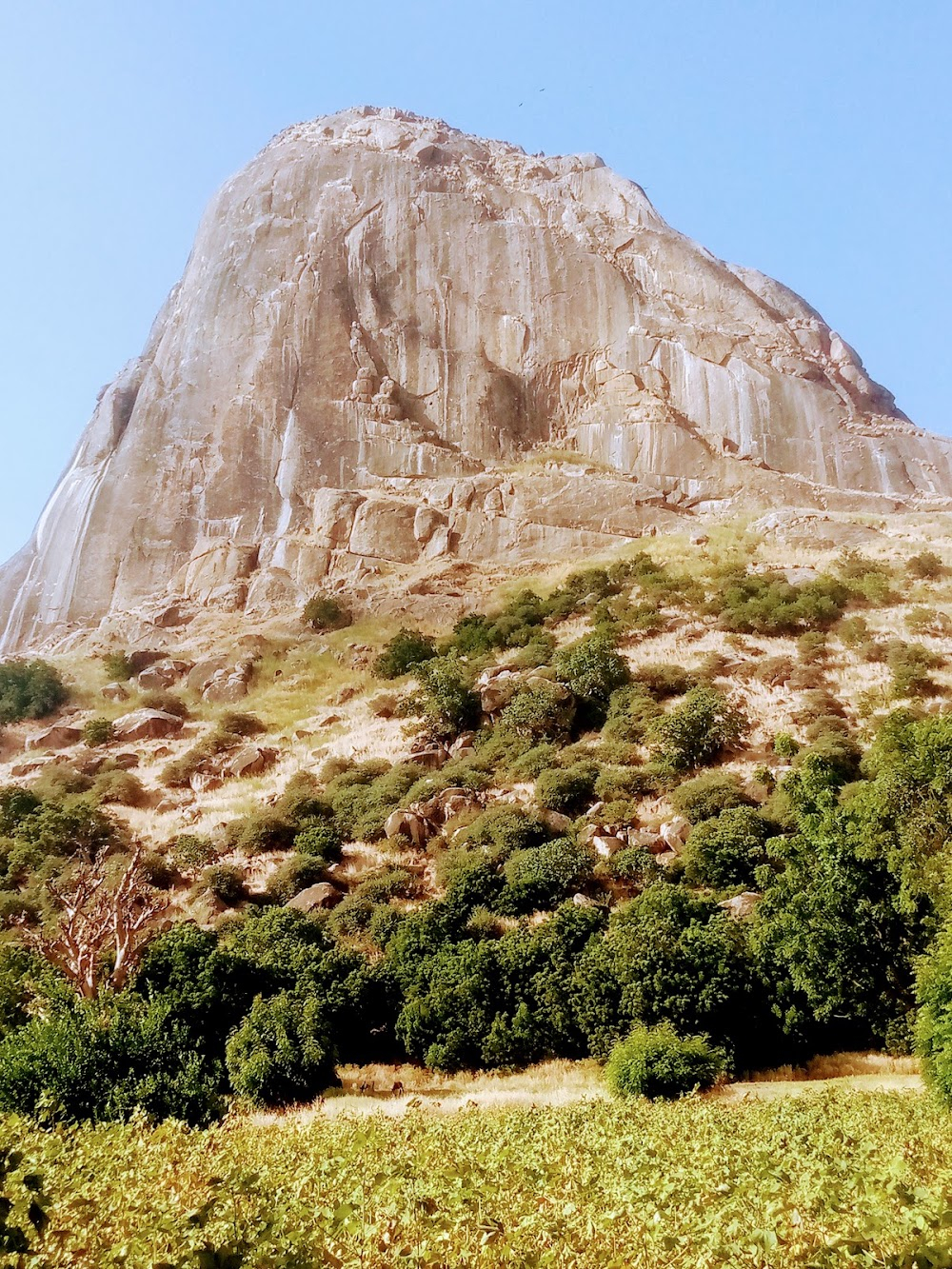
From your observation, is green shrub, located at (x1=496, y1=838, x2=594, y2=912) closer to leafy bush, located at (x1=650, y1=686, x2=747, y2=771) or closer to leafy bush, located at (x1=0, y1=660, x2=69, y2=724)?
leafy bush, located at (x1=650, y1=686, x2=747, y2=771)

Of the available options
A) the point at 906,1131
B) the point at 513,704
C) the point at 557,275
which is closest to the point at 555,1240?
the point at 906,1131

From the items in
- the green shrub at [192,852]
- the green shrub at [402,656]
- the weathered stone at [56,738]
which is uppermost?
the green shrub at [402,656]

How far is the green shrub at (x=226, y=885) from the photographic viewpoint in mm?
19594

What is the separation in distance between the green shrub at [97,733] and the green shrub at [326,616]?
8.56 meters

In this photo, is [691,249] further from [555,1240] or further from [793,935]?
[555,1240]

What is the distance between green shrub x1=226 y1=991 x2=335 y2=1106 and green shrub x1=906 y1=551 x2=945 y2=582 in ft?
86.0

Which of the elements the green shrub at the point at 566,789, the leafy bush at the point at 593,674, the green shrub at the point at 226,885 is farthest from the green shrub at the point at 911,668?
the green shrub at the point at 226,885

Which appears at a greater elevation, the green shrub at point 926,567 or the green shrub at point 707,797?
the green shrub at point 926,567

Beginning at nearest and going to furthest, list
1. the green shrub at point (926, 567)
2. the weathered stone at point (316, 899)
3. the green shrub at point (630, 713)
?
the weathered stone at point (316, 899), the green shrub at point (630, 713), the green shrub at point (926, 567)

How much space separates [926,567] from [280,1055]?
27.4 meters

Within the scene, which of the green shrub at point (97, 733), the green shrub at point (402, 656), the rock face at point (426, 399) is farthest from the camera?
the rock face at point (426, 399)

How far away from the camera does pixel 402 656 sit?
32.1 metres

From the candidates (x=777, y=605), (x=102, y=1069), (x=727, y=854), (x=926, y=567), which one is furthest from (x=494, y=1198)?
(x=926, y=567)

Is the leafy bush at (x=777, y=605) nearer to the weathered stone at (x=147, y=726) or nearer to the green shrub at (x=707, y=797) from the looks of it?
the green shrub at (x=707, y=797)
